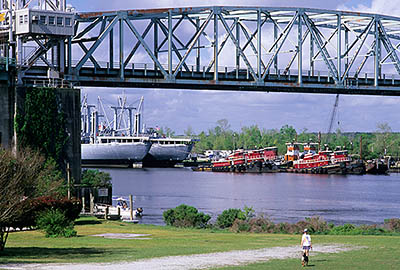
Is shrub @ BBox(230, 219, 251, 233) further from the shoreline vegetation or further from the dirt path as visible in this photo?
the dirt path

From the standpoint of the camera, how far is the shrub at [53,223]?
43625 millimetres

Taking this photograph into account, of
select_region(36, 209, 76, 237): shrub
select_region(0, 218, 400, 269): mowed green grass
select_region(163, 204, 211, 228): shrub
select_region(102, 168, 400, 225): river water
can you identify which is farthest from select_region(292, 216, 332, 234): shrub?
select_region(36, 209, 76, 237): shrub

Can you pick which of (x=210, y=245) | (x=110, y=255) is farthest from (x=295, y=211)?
(x=110, y=255)

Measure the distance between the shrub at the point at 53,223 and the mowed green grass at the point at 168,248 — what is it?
642mm

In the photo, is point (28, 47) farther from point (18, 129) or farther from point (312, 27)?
point (312, 27)

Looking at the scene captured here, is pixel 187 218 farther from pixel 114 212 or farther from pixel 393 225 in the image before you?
pixel 393 225

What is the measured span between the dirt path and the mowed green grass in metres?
1.11

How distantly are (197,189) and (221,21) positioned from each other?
153ft

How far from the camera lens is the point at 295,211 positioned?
284ft

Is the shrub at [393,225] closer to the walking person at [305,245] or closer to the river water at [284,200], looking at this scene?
the river water at [284,200]

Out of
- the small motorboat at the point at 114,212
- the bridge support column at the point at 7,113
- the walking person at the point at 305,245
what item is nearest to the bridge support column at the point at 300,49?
the small motorboat at the point at 114,212

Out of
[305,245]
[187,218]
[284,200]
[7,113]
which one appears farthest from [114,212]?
[284,200]

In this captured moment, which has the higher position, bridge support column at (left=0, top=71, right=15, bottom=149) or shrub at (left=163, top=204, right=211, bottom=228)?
bridge support column at (left=0, top=71, right=15, bottom=149)

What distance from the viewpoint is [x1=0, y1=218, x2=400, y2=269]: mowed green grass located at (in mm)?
31656
